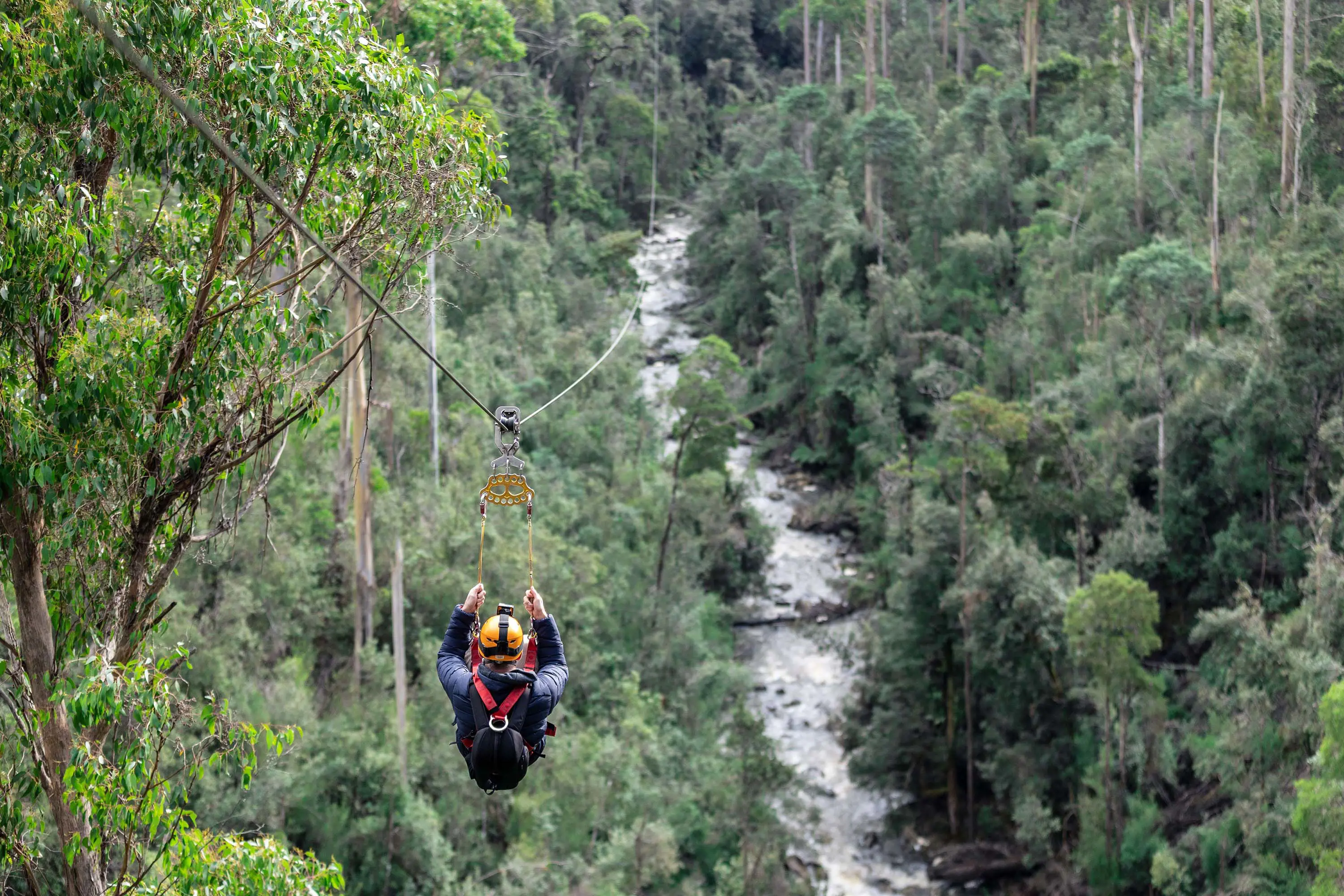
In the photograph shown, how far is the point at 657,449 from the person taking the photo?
2953 cm

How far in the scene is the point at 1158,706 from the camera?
19.0m

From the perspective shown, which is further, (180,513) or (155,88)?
(180,513)

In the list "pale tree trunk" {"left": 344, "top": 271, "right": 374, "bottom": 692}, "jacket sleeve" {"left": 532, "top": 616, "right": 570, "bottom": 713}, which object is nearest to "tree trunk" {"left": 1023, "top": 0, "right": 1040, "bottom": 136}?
"pale tree trunk" {"left": 344, "top": 271, "right": 374, "bottom": 692}

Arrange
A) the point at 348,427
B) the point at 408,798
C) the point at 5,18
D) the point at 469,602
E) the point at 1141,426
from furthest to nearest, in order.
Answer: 1. the point at 1141,426
2. the point at 348,427
3. the point at 408,798
4. the point at 469,602
5. the point at 5,18

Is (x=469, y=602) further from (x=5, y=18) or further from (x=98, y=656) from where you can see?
(x=5, y=18)

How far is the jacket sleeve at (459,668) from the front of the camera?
5660 millimetres

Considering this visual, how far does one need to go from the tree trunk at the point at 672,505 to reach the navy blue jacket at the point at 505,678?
1902cm

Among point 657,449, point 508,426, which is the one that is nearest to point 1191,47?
point 657,449

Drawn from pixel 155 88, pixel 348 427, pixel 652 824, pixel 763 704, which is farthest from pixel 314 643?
pixel 155 88

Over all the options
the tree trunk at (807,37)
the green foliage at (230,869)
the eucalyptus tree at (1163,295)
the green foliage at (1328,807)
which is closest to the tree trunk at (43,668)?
the green foliage at (230,869)

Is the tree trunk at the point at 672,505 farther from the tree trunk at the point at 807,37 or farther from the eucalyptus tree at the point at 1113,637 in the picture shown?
the tree trunk at the point at 807,37

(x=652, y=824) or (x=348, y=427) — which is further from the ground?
(x=348, y=427)

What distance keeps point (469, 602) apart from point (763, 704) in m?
20.5

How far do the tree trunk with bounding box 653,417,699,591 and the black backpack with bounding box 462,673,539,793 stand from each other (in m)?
19.5
